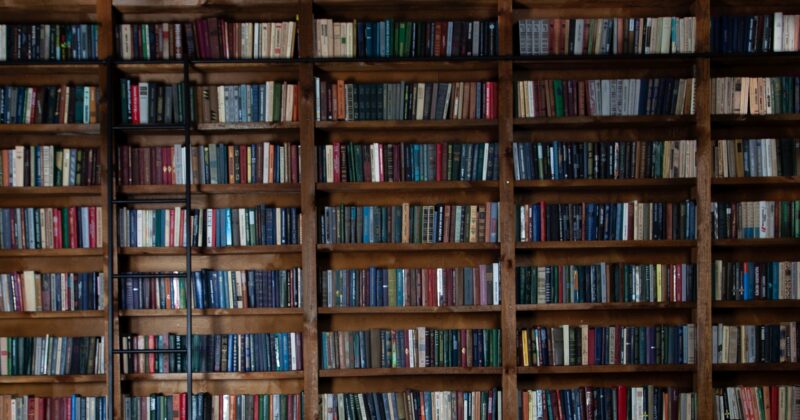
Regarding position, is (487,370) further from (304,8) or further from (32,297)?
(32,297)

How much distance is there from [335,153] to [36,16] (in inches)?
61.6

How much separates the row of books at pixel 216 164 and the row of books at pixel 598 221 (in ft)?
3.65

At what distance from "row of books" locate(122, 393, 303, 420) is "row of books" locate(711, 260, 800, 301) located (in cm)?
200

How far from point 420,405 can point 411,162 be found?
1.12 meters

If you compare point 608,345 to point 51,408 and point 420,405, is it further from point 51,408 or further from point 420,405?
point 51,408

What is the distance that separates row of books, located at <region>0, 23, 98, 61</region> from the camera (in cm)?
408

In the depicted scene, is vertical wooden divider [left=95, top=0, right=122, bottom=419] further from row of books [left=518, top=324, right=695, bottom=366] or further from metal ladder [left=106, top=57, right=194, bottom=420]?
row of books [left=518, top=324, right=695, bottom=366]

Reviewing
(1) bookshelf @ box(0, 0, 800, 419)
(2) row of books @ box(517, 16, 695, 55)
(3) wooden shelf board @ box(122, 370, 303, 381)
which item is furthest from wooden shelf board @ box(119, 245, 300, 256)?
(2) row of books @ box(517, 16, 695, 55)

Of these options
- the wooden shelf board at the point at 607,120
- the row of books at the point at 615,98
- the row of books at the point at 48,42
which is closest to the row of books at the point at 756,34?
the row of books at the point at 615,98

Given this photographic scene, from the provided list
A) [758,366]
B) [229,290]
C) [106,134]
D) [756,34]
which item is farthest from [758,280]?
[106,134]

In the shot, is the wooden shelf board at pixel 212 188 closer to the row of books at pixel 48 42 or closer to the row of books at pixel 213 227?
the row of books at pixel 213 227

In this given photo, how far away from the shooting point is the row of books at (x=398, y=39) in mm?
4078

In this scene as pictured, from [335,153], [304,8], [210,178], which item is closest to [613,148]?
[335,153]

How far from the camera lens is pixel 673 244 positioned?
13.3 ft
